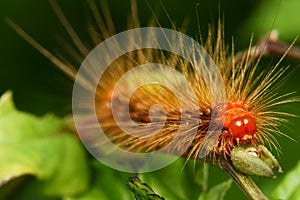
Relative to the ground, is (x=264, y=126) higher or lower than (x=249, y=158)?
lower

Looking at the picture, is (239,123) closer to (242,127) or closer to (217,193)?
(242,127)

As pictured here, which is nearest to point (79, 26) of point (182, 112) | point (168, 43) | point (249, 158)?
point (168, 43)

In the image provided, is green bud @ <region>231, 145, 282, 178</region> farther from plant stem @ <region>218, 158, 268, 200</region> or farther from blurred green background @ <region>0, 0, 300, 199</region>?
blurred green background @ <region>0, 0, 300, 199</region>

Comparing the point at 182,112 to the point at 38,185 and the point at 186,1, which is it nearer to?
the point at 38,185

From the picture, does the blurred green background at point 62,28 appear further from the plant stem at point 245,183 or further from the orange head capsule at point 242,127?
the plant stem at point 245,183

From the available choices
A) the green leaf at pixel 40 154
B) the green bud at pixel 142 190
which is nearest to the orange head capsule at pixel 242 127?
the green bud at pixel 142 190

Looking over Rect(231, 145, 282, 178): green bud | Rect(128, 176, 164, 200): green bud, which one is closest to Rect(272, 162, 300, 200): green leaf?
Rect(231, 145, 282, 178): green bud

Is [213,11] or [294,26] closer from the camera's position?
[294,26]
